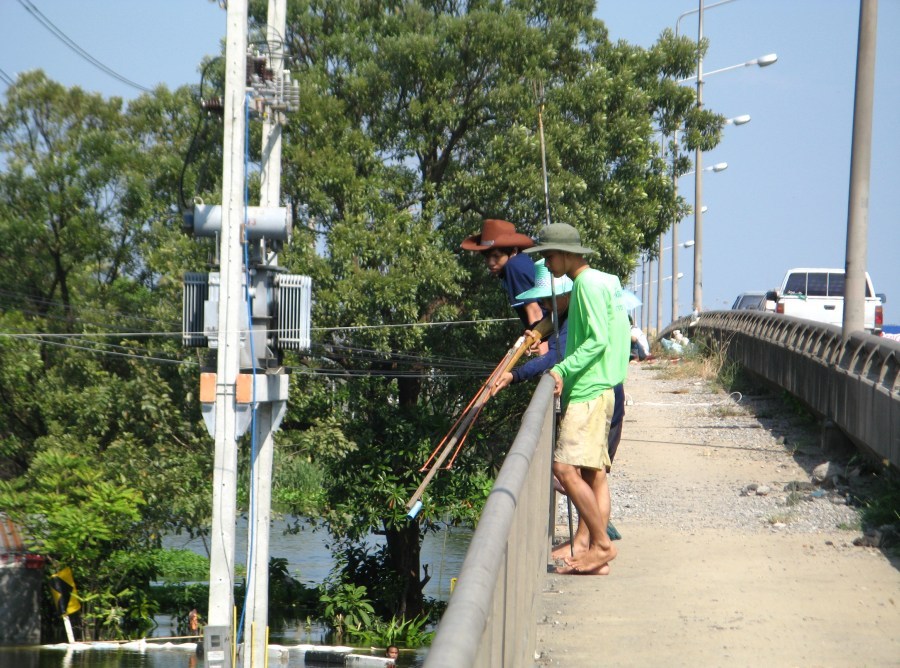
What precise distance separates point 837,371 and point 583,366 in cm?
619

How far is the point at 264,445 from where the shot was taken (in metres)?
17.5

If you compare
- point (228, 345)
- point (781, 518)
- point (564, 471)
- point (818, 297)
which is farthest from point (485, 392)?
point (818, 297)

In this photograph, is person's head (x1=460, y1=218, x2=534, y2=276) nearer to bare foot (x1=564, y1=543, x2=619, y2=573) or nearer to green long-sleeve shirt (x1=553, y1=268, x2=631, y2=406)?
green long-sleeve shirt (x1=553, y1=268, x2=631, y2=406)

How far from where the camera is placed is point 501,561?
3100 mm

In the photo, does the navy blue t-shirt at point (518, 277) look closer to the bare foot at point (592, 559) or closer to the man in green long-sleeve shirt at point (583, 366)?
the man in green long-sleeve shirt at point (583, 366)

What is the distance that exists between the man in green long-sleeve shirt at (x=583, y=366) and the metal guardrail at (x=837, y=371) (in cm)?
323

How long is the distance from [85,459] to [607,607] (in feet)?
73.9

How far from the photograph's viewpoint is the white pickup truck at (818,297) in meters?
24.9

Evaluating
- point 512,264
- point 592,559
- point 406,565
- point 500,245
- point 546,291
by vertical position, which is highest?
point 500,245

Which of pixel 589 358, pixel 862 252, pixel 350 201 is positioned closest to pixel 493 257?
pixel 589 358

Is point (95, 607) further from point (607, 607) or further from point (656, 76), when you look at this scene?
point (607, 607)

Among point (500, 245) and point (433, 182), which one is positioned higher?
point (433, 182)

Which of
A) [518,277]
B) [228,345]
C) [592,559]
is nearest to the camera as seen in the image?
[592,559]

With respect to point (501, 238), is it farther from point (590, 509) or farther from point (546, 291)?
point (590, 509)
